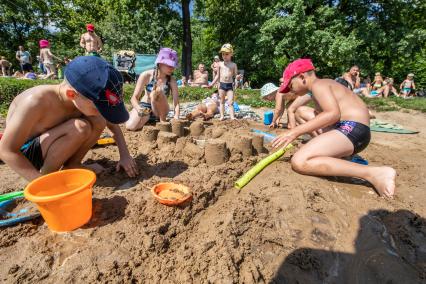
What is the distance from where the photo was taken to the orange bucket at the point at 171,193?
196 centimetres

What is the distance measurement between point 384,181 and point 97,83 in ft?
8.16

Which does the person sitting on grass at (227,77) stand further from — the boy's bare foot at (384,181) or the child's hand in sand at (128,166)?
the boy's bare foot at (384,181)

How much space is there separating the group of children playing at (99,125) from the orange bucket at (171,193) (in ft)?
1.68

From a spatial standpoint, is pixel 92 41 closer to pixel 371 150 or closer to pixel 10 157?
pixel 10 157

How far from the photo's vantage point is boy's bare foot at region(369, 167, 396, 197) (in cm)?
228

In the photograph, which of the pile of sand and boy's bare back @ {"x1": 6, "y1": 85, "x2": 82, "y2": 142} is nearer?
the pile of sand

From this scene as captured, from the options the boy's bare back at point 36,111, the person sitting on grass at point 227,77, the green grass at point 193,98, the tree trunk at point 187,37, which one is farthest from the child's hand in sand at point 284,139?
the tree trunk at point 187,37

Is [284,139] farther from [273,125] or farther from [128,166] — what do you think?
[273,125]

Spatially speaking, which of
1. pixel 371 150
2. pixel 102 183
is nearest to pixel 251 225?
pixel 102 183

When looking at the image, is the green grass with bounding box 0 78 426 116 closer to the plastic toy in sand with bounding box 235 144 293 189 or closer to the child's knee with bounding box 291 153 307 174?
the plastic toy in sand with bounding box 235 144 293 189

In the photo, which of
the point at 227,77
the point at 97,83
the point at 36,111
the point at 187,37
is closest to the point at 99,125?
the point at 36,111

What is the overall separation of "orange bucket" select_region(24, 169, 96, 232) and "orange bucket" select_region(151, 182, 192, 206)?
492 millimetres

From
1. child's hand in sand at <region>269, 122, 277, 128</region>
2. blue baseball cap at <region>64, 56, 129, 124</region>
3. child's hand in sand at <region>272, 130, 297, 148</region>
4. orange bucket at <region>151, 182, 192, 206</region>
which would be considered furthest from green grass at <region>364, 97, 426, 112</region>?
blue baseball cap at <region>64, 56, 129, 124</region>

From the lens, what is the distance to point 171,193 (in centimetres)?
215
